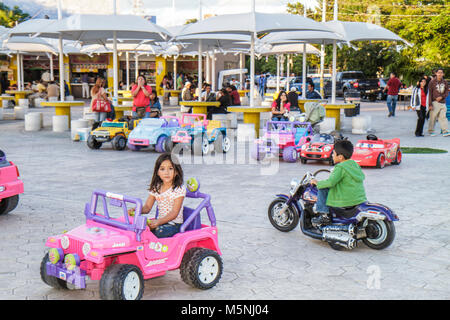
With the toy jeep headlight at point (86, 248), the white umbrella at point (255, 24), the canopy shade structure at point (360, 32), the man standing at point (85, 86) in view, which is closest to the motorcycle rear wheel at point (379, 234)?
the toy jeep headlight at point (86, 248)

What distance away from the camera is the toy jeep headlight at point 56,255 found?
14.7ft

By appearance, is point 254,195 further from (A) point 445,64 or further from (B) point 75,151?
(A) point 445,64

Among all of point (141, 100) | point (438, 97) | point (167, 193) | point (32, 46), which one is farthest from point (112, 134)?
point (32, 46)

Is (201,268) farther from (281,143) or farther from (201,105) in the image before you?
(201,105)

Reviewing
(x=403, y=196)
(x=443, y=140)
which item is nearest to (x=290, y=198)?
(x=403, y=196)

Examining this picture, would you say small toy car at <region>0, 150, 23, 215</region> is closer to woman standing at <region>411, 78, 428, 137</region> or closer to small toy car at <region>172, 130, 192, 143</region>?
small toy car at <region>172, 130, 192, 143</region>

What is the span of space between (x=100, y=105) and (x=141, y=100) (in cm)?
122

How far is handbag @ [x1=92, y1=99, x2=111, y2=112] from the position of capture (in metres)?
15.2

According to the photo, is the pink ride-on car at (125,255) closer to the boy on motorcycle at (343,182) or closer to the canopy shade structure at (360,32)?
the boy on motorcycle at (343,182)

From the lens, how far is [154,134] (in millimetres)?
12797

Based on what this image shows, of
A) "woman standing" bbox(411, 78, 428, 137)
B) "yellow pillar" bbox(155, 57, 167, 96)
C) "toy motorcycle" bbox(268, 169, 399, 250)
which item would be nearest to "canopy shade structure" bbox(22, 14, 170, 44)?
"woman standing" bbox(411, 78, 428, 137)

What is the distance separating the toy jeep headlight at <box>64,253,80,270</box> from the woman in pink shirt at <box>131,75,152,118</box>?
10.5m

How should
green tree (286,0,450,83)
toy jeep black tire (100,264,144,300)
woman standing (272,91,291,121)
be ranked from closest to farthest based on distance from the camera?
toy jeep black tire (100,264,144,300), woman standing (272,91,291,121), green tree (286,0,450,83)

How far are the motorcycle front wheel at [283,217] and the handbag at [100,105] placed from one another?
374 inches
